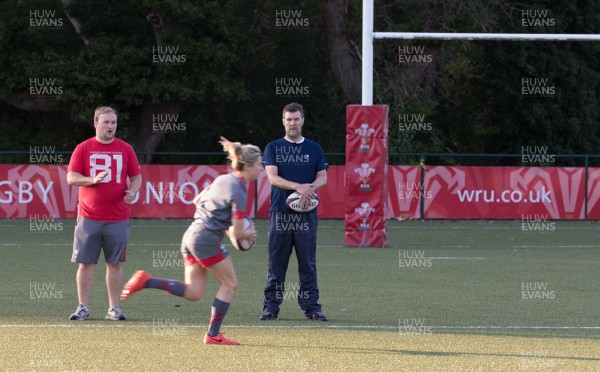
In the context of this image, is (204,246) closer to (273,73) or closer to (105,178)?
(105,178)

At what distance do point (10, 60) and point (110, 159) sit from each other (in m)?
23.7

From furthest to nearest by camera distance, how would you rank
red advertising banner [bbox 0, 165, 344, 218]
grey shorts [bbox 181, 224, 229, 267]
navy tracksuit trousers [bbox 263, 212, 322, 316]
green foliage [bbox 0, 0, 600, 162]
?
green foliage [bbox 0, 0, 600, 162] < red advertising banner [bbox 0, 165, 344, 218] < navy tracksuit trousers [bbox 263, 212, 322, 316] < grey shorts [bbox 181, 224, 229, 267]

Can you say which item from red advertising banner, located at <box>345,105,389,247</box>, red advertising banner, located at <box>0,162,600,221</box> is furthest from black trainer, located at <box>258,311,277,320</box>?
red advertising banner, located at <box>0,162,600,221</box>

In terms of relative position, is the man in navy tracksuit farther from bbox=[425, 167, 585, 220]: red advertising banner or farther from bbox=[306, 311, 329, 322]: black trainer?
bbox=[425, 167, 585, 220]: red advertising banner

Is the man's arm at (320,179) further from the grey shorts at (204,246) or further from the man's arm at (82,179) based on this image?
the grey shorts at (204,246)

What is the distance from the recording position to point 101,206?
11.3 metres

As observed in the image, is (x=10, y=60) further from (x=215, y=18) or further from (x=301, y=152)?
(x=301, y=152)

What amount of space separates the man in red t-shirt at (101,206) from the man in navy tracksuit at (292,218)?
1.34m

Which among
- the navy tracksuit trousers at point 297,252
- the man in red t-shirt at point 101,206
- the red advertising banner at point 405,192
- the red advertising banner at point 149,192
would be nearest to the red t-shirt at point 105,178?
the man in red t-shirt at point 101,206

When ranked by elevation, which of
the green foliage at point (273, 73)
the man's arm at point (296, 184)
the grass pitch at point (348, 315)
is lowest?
the grass pitch at point (348, 315)

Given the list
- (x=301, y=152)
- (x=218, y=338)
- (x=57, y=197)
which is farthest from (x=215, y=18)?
(x=218, y=338)

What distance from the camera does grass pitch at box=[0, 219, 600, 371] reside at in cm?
884

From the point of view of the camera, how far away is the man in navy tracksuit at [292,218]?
37.4 feet

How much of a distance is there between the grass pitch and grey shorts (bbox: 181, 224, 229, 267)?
2.21ft
